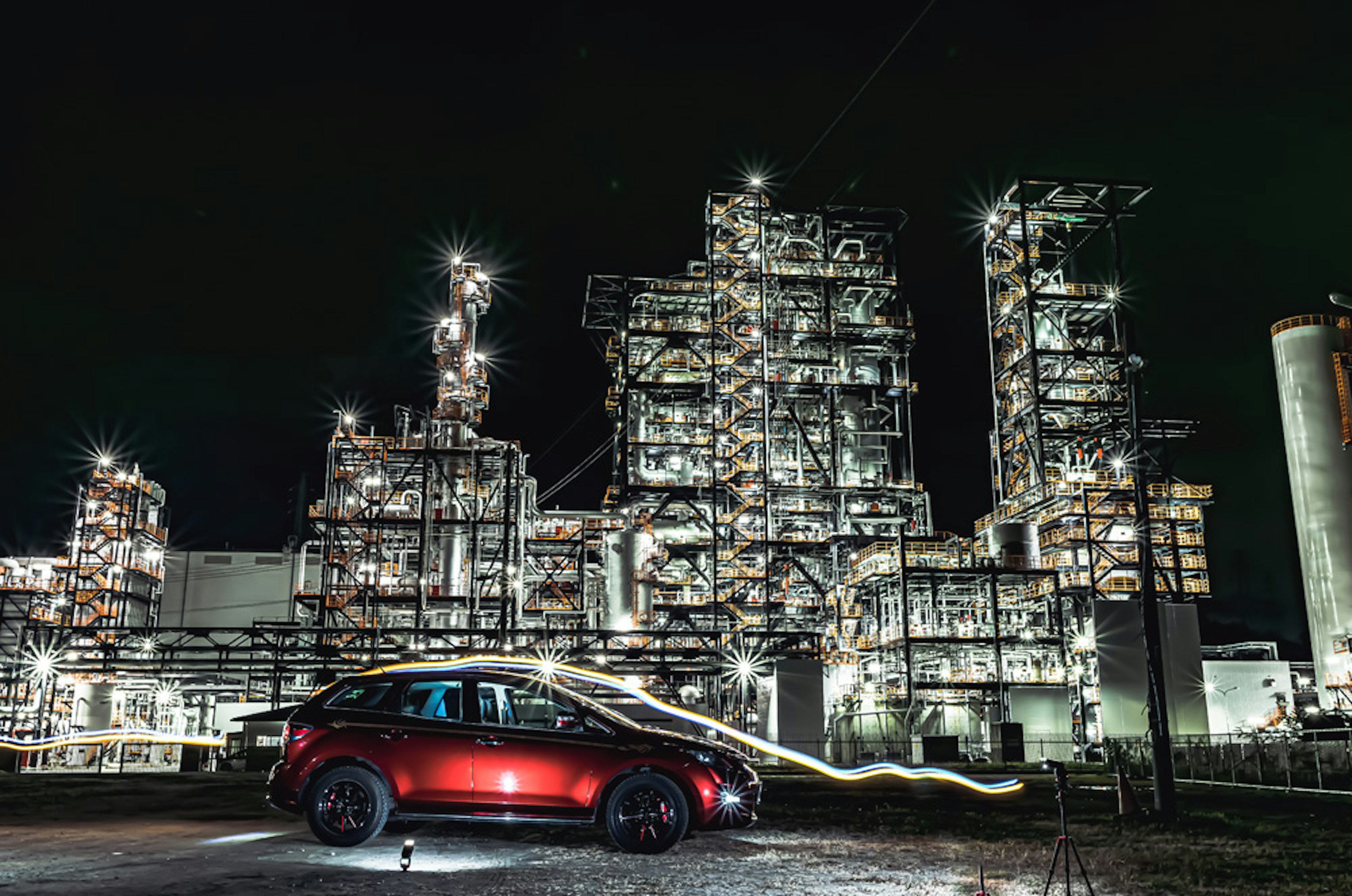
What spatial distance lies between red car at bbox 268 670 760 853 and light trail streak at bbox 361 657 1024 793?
68cm

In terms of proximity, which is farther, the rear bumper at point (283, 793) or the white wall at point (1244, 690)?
the white wall at point (1244, 690)

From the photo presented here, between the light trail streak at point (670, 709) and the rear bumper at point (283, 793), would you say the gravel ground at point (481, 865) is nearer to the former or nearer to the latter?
the rear bumper at point (283, 793)

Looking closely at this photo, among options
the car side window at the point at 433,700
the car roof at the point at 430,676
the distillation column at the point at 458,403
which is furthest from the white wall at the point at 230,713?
the car side window at the point at 433,700

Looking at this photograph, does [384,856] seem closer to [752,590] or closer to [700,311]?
[752,590]

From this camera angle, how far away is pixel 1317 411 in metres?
56.6

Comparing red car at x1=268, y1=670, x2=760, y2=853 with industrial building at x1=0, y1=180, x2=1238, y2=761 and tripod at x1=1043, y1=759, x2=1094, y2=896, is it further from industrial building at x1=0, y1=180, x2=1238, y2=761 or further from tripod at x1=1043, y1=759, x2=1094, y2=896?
industrial building at x1=0, y1=180, x2=1238, y2=761

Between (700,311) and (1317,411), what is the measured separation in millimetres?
35974

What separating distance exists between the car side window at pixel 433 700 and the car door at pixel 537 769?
382 mm

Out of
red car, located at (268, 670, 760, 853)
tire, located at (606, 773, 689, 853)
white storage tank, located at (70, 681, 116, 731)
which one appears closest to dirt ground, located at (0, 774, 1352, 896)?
tire, located at (606, 773, 689, 853)

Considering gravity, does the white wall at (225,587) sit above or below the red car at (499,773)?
above

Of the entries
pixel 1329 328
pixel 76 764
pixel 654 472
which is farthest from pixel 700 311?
pixel 76 764

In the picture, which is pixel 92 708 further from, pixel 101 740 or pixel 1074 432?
pixel 1074 432

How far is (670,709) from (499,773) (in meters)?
10.6

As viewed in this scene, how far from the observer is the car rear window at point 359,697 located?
11469 mm
